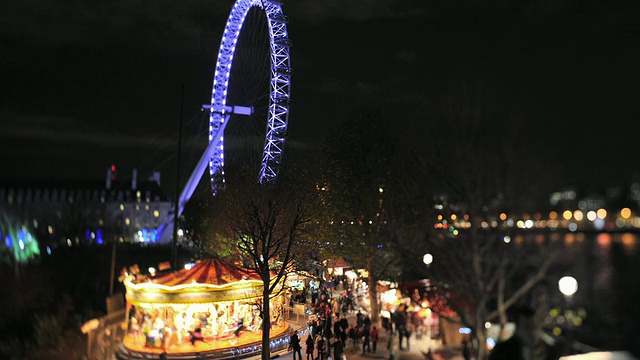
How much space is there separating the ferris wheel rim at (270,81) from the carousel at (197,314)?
6425mm

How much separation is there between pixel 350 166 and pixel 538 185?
1484cm

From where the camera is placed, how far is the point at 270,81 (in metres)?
27.5

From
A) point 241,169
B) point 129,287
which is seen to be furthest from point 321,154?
point 129,287

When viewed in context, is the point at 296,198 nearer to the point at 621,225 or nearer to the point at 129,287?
the point at 129,287

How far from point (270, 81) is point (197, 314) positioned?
45.2ft

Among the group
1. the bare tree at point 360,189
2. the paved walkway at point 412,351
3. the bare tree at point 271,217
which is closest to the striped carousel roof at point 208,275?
A: the bare tree at point 271,217

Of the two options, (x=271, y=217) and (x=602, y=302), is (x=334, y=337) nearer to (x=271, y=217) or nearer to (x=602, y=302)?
(x=271, y=217)

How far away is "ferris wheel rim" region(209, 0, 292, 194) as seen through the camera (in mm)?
27141

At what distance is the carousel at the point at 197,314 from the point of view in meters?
18.0

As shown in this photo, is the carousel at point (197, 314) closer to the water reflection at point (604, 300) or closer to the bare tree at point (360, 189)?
the bare tree at point (360, 189)

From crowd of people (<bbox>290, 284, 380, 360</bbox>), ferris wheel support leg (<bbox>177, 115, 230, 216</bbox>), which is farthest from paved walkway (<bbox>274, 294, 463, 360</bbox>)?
ferris wheel support leg (<bbox>177, 115, 230, 216</bbox>)

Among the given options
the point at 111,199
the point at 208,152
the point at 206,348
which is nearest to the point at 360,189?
the point at 206,348

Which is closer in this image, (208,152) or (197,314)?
(197,314)

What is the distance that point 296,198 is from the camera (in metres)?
24.9
